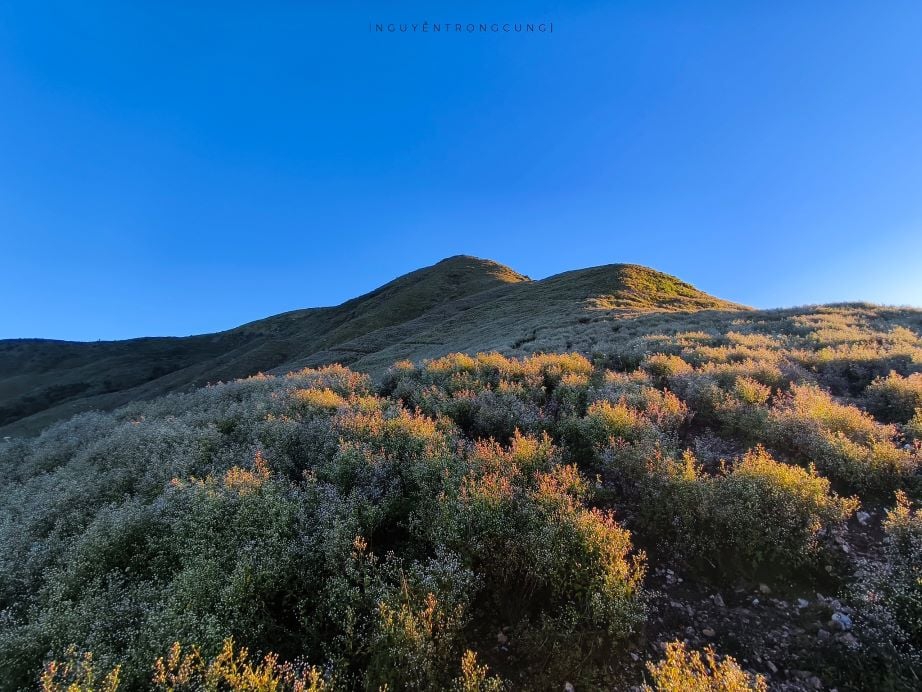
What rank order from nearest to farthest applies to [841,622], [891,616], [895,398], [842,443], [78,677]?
[78,677] → [891,616] → [841,622] → [842,443] → [895,398]

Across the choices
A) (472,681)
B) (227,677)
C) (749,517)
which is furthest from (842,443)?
(227,677)

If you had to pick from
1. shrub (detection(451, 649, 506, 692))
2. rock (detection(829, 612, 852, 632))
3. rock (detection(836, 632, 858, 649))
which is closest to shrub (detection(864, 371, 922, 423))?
rock (detection(829, 612, 852, 632))

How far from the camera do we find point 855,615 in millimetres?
3787

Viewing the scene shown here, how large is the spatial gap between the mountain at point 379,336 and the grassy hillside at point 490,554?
1005 cm

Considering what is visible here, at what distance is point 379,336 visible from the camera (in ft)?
146

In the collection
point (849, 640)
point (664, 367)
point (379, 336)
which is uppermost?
point (379, 336)

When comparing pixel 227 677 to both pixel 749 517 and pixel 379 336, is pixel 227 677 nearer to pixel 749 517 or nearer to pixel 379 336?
pixel 749 517

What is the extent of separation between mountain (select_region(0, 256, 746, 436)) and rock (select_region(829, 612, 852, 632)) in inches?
481

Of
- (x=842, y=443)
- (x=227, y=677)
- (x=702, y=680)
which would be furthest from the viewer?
(x=842, y=443)

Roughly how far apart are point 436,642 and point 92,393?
98265 millimetres

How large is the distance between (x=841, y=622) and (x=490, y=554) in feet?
10.5

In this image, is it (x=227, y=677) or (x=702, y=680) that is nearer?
(x=702, y=680)

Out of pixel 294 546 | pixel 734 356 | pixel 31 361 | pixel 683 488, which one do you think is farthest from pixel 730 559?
pixel 31 361

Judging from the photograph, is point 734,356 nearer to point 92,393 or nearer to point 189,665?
point 189,665
